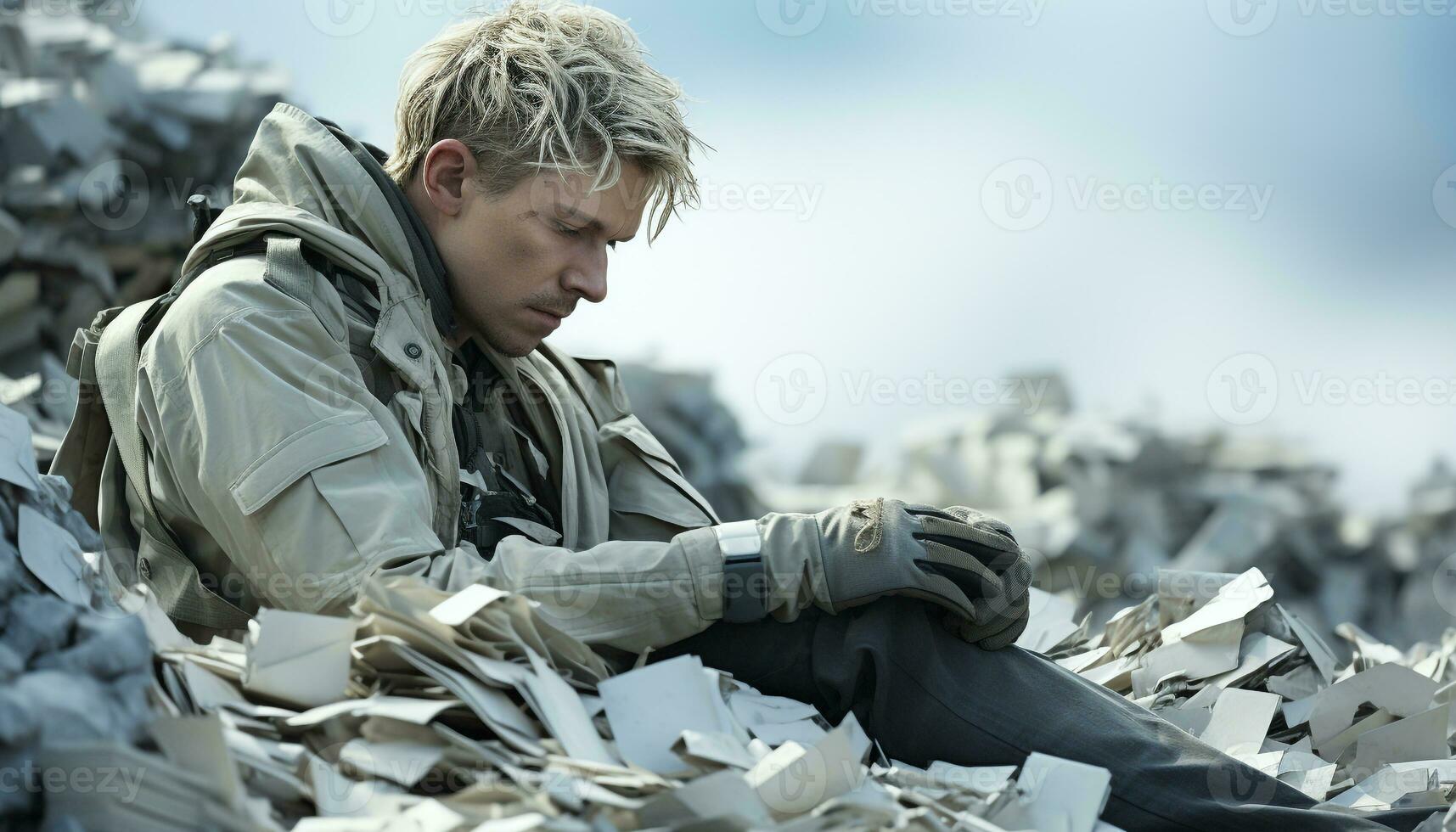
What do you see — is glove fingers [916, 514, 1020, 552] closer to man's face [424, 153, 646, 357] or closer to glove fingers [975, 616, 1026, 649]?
glove fingers [975, 616, 1026, 649]

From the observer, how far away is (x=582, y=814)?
5.69 ft

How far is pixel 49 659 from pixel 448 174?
138cm

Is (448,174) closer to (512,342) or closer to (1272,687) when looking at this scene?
(512,342)

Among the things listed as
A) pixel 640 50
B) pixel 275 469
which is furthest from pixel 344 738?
pixel 640 50

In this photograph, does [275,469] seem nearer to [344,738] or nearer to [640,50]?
[344,738]

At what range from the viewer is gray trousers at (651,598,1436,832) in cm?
226

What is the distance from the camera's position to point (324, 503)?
2.18 meters

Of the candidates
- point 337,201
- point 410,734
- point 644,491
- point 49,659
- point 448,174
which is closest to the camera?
point 49,659

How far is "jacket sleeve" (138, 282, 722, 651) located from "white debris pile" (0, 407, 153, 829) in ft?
0.82

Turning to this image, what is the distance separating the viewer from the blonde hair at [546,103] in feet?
8.86

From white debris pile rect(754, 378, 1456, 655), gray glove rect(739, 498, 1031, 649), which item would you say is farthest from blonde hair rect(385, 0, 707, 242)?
white debris pile rect(754, 378, 1456, 655)

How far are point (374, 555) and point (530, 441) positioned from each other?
918 millimetres

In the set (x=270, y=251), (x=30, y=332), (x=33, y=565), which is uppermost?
(x=270, y=251)

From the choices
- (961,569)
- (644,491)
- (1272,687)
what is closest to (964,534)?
(961,569)
